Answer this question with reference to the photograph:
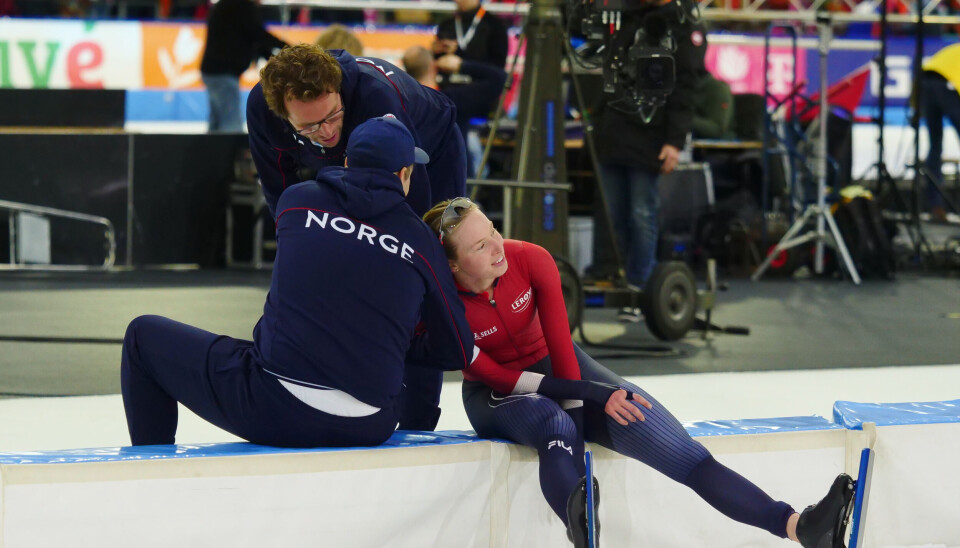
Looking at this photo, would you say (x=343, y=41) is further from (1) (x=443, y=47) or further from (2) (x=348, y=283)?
(2) (x=348, y=283)

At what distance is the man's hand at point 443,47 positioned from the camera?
6.54m

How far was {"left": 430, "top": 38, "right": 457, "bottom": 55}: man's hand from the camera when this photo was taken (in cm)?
654

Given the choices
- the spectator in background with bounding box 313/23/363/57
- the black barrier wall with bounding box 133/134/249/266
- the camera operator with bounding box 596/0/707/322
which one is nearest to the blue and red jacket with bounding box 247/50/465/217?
the spectator in background with bounding box 313/23/363/57

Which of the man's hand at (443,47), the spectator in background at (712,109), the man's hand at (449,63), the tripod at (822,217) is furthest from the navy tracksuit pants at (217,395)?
the spectator in background at (712,109)

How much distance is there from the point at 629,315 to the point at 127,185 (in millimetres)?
3870

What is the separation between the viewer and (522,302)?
272 centimetres

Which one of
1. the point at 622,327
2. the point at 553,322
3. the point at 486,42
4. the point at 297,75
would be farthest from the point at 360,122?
the point at 486,42

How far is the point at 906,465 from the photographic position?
275 cm

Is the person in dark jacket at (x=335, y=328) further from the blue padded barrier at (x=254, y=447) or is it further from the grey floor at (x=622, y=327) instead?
the grey floor at (x=622, y=327)

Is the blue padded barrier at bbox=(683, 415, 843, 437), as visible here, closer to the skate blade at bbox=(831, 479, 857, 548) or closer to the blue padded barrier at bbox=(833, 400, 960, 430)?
the blue padded barrier at bbox=(833, 400, 960, 430)

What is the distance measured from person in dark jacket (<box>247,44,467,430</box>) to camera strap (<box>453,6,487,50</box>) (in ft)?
13.8

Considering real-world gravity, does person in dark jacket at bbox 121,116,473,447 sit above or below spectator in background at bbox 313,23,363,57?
below

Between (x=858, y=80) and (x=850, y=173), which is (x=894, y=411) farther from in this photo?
(x=858, y=80)

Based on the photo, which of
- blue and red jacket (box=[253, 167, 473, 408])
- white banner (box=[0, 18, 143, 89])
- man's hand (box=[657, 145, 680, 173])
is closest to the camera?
blue and red jacket (box=[253, 167, 473, 408])
